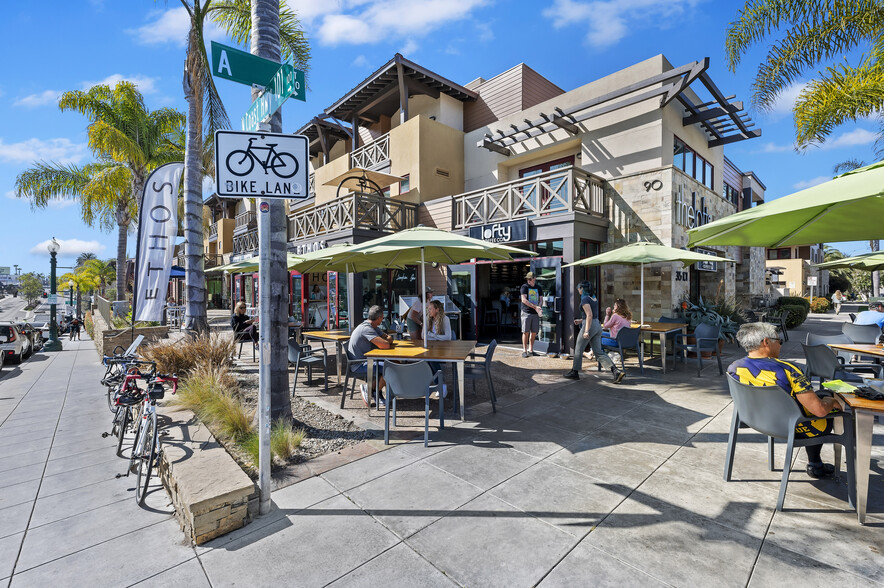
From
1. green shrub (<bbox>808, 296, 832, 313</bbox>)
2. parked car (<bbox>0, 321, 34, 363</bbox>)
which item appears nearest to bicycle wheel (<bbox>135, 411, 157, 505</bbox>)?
parked car (<bbox>0, 321, 34, 363</bbox>)

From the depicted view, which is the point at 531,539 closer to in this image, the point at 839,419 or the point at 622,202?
the point at 839,419

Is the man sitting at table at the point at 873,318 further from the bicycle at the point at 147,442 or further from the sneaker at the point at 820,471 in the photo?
the bicycle at the point at 147,442

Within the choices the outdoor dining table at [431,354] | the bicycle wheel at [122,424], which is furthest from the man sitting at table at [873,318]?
the bicycle wheel at [122,424]

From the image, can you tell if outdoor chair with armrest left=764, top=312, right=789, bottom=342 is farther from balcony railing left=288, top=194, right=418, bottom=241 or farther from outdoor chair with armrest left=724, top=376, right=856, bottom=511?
balcony railing left=288, top=194, right=418, bottom=241

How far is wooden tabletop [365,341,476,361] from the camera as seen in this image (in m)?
4.85

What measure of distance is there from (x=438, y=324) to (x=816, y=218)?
4626mm

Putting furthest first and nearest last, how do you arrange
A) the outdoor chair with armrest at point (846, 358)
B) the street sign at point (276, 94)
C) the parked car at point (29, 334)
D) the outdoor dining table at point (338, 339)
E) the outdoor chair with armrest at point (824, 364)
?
the parked car at point (29, 334) → the outdoor dining table at point (338, 339) → the outdoor chair with armrest at point (824, 364) → the outdoor chair with armrest at point (846, 358) → the street sign at point (276, 94)

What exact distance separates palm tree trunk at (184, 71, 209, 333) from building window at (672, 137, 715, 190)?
12169 millimetres

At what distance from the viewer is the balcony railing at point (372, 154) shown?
1506cm

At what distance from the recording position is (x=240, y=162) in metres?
2.70

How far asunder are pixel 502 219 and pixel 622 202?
3.22 m

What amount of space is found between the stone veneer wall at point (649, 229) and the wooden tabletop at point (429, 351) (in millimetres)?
6618

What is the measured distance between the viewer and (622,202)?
10.5 meters

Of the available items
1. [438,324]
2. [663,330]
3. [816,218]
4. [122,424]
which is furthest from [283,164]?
[663,330]
